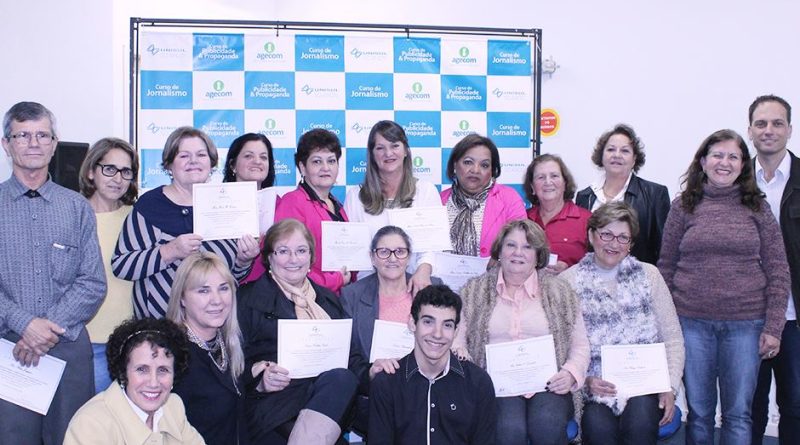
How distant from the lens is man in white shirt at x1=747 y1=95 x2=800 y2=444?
12.6 ft

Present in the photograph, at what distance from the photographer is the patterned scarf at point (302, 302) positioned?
351 cm

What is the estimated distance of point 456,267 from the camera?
414cm

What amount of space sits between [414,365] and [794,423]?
7.26 feet

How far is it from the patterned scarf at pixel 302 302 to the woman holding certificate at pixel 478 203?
106 cm

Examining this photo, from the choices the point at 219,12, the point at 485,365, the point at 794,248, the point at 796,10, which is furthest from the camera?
the point at 219,12

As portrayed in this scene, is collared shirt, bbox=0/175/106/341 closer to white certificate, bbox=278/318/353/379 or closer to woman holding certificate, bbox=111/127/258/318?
woman holding certificate, bbox=111/127/258/318

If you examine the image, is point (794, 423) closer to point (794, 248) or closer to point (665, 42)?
point (794, 248)

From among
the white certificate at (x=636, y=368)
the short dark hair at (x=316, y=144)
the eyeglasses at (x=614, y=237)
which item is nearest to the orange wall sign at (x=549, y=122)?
the eyeglasses at (x=614, y=237)

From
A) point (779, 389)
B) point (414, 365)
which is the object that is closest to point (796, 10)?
point (779, 389)

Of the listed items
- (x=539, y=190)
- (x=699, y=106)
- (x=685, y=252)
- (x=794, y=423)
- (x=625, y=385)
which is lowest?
(x=794, y=423)

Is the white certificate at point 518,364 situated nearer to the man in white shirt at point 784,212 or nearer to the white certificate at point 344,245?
the white certificate at point 344,245

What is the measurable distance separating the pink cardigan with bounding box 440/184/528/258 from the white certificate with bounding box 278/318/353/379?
1118 mm

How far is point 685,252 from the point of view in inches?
151

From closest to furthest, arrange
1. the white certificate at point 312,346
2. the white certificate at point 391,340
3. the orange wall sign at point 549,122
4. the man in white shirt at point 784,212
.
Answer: the white certificate at point 312,346 < the white certificate at point 391,340 < the man in white shirt at point 784,212 < the orange wall sign at point 549,122
